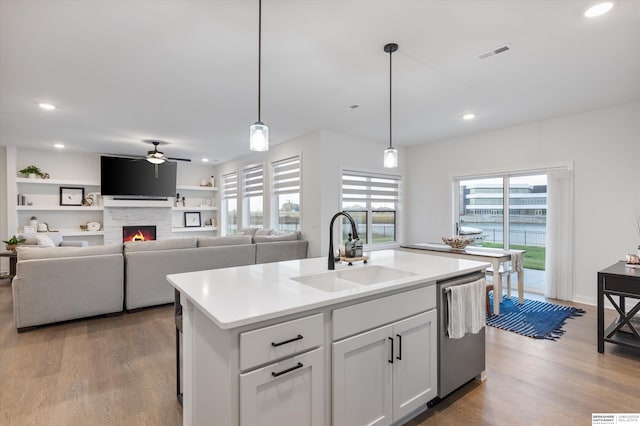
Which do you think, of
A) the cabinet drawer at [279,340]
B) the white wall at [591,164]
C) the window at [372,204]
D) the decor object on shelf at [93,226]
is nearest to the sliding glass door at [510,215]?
the white wall at [591,164]

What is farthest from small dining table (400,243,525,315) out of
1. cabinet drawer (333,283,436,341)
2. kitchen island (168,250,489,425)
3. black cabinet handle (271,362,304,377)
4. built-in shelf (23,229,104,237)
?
built-in shelf (23,229,104,237)

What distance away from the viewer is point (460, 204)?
5652 millimetres

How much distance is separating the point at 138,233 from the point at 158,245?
3989 millimetres

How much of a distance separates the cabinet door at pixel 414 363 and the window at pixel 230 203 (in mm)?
6404

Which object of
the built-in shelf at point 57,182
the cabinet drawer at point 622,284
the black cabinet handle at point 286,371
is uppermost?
the built-in shelf at point 57,182

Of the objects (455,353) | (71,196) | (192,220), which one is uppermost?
(71,196)

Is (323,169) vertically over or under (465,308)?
over

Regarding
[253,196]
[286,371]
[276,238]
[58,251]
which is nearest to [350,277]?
[286,371]

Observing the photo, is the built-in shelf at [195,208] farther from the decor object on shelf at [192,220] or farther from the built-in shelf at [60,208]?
the built-in shelf at [60,208]

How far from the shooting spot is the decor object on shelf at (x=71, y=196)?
22.3 ft

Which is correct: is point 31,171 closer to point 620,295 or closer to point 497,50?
point 497,50

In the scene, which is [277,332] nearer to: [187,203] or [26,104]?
[26,104]

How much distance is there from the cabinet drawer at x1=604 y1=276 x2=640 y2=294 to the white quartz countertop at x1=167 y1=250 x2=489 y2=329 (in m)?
1.40

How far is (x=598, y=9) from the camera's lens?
2.04m
